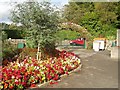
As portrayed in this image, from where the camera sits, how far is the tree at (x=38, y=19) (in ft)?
31.6

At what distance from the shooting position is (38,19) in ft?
31.9

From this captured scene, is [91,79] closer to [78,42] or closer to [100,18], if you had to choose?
[78,42]

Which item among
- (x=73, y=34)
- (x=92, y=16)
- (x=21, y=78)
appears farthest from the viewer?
(x=92, y=16)

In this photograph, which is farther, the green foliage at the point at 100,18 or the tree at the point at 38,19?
the green foliage at the point at 100,18

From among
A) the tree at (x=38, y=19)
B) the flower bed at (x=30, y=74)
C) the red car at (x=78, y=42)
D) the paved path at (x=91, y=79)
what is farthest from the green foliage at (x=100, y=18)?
the flower bed at (x=30, y=74)

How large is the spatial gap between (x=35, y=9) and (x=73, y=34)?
19.8 meters

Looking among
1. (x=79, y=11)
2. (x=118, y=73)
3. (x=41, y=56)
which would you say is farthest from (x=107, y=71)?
(x=79, y=11)

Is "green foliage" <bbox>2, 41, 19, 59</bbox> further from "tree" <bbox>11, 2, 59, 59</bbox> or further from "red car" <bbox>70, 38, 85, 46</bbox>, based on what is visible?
"red car" <bbox>70, 38, 85, 46</bbox>

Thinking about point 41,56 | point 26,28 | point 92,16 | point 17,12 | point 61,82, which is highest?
point 92,16

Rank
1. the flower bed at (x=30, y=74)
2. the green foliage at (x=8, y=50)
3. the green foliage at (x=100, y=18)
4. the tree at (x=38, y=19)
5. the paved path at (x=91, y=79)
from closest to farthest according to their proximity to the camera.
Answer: the flower bed at (x=30, y=74)
the paved path at (x=91, y=79)
the tree at (x=38, y=19)
the green foliage at (x=8, y=50)
the green foliage at (x=100, y=18)

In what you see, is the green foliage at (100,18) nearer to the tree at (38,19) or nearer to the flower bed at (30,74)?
the tree at (38,19)

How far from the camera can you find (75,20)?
107ft

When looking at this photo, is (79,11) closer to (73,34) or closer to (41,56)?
(73,34)

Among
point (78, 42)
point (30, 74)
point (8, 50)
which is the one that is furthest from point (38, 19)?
point (78, 42)
